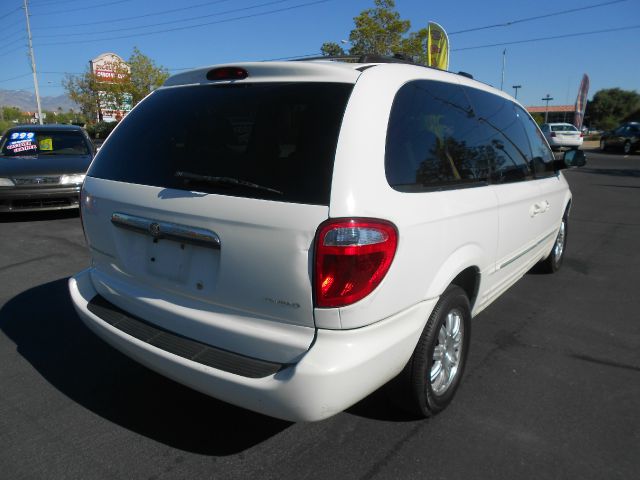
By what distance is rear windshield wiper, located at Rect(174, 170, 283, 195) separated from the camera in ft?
6.78

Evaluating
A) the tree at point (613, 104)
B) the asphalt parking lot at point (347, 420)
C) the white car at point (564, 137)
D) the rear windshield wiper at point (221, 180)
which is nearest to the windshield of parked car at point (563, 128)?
the white car at point (564, 137)

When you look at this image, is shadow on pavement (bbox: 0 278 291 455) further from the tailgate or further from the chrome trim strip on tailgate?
the chrome trim strip on tailgate

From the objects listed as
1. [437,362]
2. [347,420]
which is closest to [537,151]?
[437,362]

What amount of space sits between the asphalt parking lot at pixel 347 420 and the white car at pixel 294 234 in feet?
0.97

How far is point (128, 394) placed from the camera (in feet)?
9.48

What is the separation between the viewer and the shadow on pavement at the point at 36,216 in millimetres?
8031

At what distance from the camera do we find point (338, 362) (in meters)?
1.93

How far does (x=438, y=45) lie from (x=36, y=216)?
13941 millimetres

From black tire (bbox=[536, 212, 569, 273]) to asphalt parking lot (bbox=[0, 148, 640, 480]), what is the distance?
106 cm

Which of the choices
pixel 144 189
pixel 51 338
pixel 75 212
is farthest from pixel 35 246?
pixel 144 189

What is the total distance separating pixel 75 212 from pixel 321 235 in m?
7.77

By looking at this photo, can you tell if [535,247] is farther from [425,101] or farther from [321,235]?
[321,235]

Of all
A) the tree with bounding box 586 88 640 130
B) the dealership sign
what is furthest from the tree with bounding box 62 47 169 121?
the tree with bounding box 586 88 640 130

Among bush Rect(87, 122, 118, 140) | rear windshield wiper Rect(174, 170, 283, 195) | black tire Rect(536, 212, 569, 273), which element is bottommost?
black tire Rect(536, 212, 569, 273)
